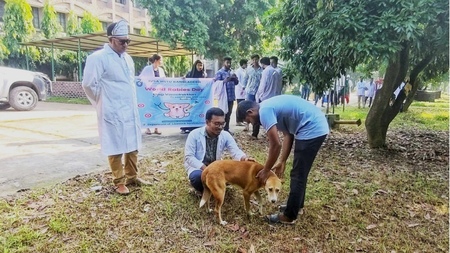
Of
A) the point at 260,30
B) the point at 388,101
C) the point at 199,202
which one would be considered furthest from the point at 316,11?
the point at 260,30

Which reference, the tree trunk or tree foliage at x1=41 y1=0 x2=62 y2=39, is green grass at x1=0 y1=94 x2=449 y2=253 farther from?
tree foliage at x1=41 y1=0 x2=62 y2=39

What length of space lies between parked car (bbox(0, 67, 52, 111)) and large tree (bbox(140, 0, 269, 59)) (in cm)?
527

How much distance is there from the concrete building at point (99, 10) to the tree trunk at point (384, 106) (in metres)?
22.0

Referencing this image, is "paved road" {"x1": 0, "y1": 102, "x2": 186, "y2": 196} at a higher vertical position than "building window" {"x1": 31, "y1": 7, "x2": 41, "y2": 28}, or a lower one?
lower

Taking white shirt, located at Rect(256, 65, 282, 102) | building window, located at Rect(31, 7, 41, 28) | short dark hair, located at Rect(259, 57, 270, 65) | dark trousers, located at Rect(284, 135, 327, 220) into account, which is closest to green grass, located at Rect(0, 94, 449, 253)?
dark trousers, located at Rect(284, 135, 327, 220)

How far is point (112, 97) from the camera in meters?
3.46

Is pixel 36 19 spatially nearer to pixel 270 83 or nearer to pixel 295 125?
pixel 270 83

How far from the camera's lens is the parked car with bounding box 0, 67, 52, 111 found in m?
9.75

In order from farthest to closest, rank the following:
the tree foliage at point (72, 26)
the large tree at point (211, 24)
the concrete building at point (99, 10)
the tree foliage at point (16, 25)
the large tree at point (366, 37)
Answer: the concrete building at point (99, 10) → the tree foliage at point (72, 26) → the tree foliage at point (16, 25) → the large tree at point (211, 24) → the large tree at point (366, 37)

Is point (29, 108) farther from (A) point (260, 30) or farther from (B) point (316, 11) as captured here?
(A) point (260, 30)

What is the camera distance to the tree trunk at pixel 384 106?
19.1ft

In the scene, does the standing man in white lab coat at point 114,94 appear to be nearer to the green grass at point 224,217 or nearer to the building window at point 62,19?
the green grass at point 224,217

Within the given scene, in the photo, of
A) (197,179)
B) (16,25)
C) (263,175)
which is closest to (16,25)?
(16,25)

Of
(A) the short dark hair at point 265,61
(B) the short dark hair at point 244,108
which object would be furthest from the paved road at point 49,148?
(B) the short dark hair at point 244,108
